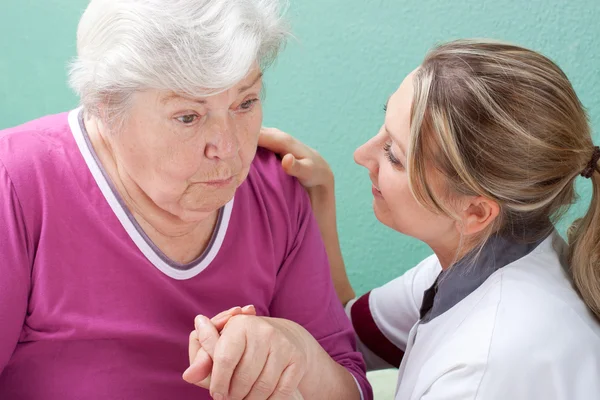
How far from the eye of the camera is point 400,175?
1380 millimetres

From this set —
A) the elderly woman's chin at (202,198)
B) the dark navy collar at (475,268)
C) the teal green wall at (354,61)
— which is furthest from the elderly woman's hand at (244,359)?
the teal green wall at (354,61)

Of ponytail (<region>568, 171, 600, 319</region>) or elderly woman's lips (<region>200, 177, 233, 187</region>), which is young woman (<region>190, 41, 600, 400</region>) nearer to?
ponytail (<region>568, 171, 600, 319</region>)

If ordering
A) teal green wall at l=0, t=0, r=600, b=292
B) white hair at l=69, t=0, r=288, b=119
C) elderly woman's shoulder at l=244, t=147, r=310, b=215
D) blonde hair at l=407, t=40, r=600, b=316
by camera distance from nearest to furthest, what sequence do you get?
1. white hair at l=69, t=0, r=288, b=119
2. blonde hair at l=407, t=40, r=600, b=316
3. elderly woman's shoulder at l=244, t=147, r=310, b=215
4. teal green wall at l=0, t=0, r=600, b=292

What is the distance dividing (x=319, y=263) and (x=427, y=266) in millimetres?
320

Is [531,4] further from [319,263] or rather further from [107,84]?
[107,84]

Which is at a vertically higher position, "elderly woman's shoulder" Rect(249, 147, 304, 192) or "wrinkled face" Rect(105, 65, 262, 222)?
"wrinkled face" Rect(105, 65, 262, 222)

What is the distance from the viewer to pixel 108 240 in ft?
4.31

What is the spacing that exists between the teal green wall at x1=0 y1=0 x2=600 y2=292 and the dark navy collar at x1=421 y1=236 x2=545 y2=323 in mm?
880

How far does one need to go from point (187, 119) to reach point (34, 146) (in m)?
0.26

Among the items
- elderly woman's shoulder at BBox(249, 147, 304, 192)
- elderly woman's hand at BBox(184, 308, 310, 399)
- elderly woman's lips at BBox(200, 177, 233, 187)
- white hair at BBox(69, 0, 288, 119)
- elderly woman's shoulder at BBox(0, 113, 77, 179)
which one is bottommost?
elderly woman's hand at BBox(184, 308, 310, 399)

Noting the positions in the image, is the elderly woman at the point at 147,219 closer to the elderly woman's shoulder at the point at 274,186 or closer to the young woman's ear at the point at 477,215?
the elderly woman's shoulder at the point at 274,186

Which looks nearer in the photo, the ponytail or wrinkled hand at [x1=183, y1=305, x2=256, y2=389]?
wrinkled hand at [x1=183, y1=305, x2=256, y2=389]

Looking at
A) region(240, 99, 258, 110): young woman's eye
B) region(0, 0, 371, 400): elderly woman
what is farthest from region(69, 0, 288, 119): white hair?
region(240, 99, 258, 110): young woman's eye

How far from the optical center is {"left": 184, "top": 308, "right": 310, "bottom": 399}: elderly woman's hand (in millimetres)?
1162
